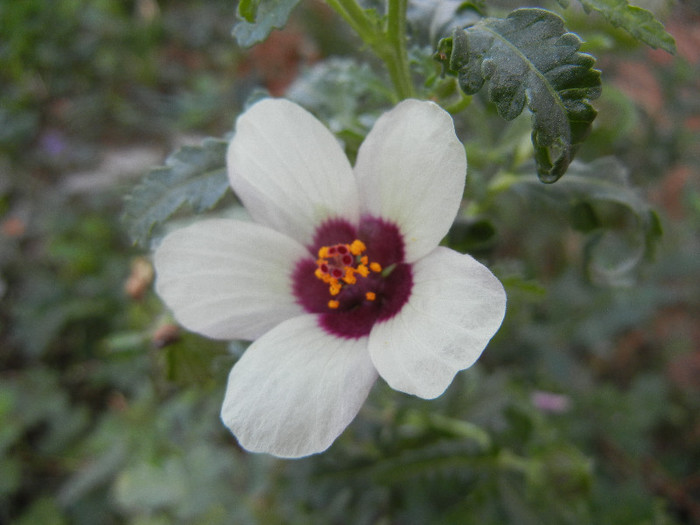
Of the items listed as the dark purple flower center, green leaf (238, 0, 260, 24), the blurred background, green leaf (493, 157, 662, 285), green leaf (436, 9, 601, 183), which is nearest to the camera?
green leaf (436, 9, 601, 183)

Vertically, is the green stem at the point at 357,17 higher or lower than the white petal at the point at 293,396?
higher

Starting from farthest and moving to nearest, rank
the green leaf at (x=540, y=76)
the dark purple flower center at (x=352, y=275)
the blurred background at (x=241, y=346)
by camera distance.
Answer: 1. the blurred background at (x=241, y=346)
2. the dark purple flower center at (x=352, y=275)
3. the green leaf at (x=540, y=76)

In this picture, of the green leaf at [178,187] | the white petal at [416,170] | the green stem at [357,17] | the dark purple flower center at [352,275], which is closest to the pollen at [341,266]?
the dark purple flower center at [352,275]

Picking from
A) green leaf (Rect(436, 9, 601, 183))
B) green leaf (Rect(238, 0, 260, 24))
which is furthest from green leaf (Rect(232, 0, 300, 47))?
green leaf (Rect(436, 9, 601, 183))

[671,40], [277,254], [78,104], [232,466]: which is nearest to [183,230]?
[277,254]

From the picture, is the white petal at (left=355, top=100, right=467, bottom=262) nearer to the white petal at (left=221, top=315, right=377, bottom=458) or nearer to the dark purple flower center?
the dark purple flower center

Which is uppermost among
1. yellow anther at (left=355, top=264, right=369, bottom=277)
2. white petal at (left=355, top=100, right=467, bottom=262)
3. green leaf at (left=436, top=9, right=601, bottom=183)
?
green leaf at (left=436, top=9, right=601, bottom=183)

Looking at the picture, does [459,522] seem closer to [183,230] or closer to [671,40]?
[183,230]

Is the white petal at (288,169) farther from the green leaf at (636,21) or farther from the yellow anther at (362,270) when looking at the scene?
the green leaf at (636,21)
